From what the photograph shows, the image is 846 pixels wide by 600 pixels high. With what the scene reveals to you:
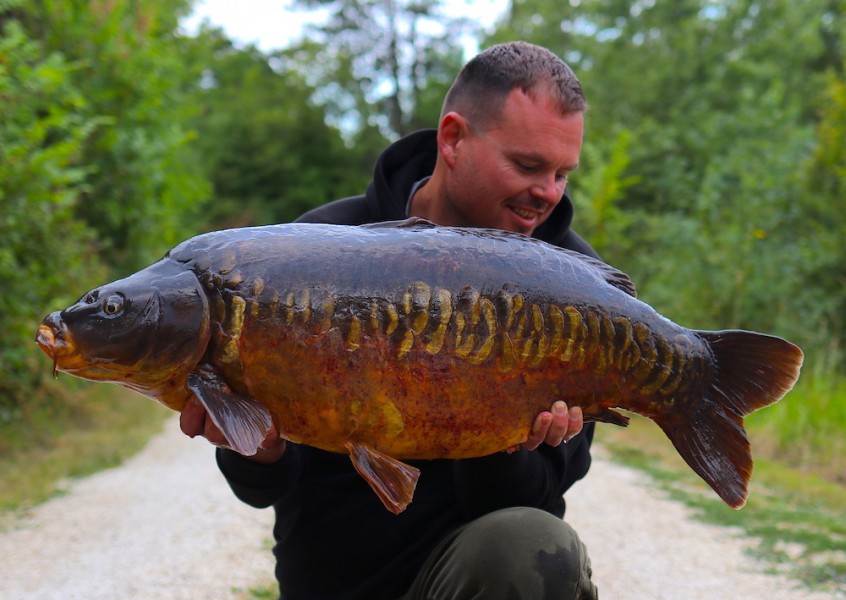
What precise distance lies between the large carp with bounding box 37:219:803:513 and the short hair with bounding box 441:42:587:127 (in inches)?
30.0

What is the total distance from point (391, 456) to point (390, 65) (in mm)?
32434

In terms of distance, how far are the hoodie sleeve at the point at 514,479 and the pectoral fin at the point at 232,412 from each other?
780 mm

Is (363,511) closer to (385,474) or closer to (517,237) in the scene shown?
(385,474)

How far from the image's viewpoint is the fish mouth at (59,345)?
187 centimetres

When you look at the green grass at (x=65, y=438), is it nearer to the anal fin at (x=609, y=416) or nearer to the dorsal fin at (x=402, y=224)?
the dorsal fin at (x=402, y=224)

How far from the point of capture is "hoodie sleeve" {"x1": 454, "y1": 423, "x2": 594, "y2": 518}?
8.05ft

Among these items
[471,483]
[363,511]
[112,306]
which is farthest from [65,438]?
[112,306]

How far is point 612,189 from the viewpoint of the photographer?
481 inches

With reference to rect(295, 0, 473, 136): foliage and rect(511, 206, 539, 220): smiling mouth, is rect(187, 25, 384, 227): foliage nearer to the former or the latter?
rect(295, 0, 473, 136): foliage

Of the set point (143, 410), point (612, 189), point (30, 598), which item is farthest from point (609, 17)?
point (30, 598)

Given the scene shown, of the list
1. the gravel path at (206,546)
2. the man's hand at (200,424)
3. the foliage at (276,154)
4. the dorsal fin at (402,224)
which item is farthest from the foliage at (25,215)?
the foliage at (276,154)

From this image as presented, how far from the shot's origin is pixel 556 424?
6.85 ft

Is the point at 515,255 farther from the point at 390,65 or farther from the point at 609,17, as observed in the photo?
the point at 390,65

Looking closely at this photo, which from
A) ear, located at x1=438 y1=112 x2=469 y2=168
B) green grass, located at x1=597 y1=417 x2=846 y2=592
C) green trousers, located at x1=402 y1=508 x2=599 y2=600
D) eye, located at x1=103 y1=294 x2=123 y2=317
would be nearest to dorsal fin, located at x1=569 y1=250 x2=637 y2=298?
green trousers, located at x1=402 y1=508 x2=599 y2=600
